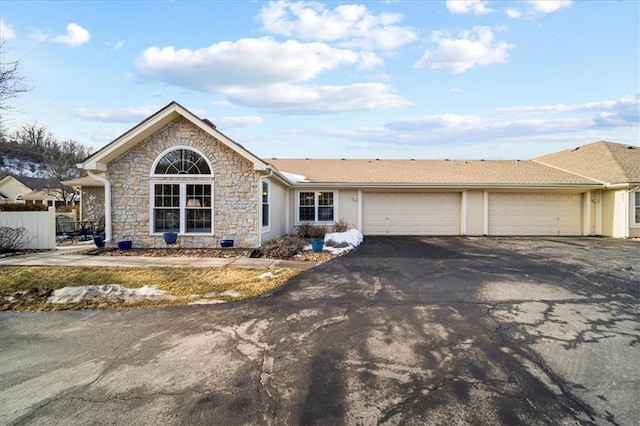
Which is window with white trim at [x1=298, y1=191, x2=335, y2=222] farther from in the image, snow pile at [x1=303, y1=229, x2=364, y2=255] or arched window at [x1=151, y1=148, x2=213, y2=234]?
arched window at [x1=151, y1=148, x2=213, y2=234]

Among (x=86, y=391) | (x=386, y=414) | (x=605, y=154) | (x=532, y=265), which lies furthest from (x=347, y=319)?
(x=605, y=154)

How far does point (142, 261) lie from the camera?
9.34 m

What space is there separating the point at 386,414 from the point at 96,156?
12.0 m

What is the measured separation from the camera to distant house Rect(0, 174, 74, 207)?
36281 mm

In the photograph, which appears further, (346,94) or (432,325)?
(346,94)

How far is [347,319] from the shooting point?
4984mm

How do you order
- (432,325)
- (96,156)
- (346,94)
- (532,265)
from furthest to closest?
(346,94) < (96,156) < (532,265) < (432,325)

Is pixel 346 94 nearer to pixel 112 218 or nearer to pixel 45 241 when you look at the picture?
pixel 112 218

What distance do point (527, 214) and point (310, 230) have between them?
11.8 metres

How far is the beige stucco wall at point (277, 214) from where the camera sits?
13.0m

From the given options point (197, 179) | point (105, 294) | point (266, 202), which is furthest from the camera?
point (266, 202)

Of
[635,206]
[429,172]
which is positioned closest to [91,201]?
[429,172]

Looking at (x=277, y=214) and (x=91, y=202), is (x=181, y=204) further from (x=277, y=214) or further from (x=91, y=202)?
(x=91, y=202)

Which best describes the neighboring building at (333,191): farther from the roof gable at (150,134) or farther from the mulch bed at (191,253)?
the mulch bed at (191,253)
